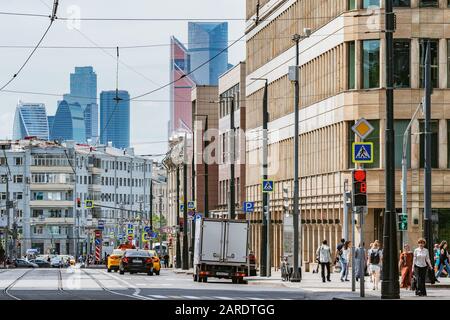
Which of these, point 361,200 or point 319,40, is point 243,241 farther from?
point 319,40

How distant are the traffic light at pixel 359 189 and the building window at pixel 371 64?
33.5 meters

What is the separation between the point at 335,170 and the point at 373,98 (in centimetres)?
544

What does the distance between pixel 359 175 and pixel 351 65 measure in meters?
35.4

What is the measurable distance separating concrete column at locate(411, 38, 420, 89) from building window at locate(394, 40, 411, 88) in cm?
22

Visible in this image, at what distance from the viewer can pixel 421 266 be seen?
41.3m

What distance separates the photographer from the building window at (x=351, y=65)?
244 ft

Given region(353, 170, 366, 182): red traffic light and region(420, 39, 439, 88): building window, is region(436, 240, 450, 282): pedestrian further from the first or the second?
region(353, 170, 366, 182): red traffic light

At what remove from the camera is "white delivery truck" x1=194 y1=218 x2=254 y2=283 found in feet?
192

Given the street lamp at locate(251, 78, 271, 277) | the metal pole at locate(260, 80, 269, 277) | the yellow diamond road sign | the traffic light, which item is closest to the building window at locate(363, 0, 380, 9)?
the street lamp at locate(251, 78, 271, 277)

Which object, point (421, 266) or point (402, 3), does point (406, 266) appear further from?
point (402, 3)

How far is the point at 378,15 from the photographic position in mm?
72688

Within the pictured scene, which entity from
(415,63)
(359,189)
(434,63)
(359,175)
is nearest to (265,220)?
(415,63)
